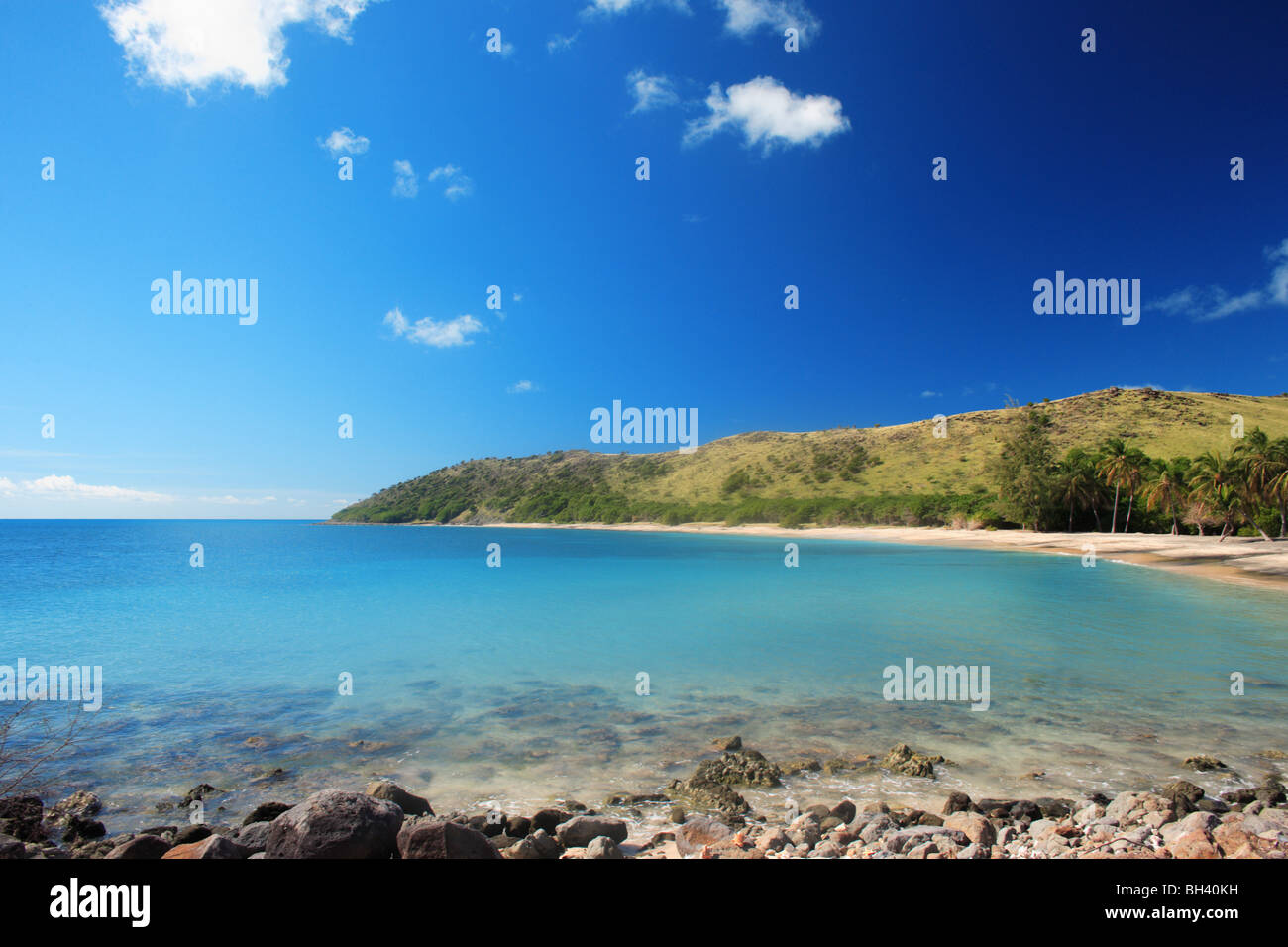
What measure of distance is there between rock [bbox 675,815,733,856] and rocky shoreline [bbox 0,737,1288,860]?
2 cm

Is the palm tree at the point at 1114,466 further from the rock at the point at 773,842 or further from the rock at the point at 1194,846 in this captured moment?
the rock at the point at 773,842

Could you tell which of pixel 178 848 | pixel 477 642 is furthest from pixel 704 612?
pixel 178 848

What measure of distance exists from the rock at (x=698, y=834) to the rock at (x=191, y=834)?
501cm

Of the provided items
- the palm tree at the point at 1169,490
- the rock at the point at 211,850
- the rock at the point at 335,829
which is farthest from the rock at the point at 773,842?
the palm tree at the point at 1169,490

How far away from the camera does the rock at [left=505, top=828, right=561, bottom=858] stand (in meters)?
5.77

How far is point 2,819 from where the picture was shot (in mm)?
6891

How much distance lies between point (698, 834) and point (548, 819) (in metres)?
1.74

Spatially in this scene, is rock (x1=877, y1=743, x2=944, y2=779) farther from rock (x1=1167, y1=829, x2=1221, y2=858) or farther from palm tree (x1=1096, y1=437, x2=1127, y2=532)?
palm tree (x1=1096, y1=437, x2=1127, y2=532)

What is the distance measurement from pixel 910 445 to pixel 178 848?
112296 mm

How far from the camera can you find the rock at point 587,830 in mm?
6305

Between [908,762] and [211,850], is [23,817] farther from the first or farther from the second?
[908,762]
